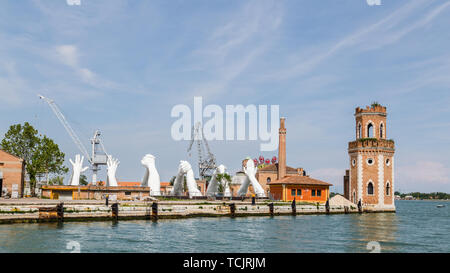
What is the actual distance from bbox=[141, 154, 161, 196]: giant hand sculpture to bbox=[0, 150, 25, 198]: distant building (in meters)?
18.5

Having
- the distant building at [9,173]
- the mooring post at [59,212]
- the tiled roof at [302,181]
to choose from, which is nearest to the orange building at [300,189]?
the tiled roof at [302,181]

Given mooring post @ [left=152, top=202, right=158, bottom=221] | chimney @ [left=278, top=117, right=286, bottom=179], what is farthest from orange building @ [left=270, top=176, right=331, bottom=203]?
mooring post @ [left=152, top=202, right=158, bottom=221]

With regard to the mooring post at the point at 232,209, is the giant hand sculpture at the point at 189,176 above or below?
above

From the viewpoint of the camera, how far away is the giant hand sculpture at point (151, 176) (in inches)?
2628

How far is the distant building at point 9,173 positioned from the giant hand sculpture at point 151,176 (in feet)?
60.8

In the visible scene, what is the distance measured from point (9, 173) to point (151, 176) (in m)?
20.5

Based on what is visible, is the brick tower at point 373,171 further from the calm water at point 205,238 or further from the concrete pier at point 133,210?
the calm water at point 205,238

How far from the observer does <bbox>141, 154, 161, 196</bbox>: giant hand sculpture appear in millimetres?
66756

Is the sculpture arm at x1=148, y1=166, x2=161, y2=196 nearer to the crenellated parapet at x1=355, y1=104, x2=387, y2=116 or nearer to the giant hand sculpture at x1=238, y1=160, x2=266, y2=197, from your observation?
the giant hand sculpture at x1=238, y1=160, x2=266, y2=197

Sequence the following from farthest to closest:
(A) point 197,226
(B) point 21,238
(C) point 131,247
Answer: (A) point 197,226
(B) point 21,238
(C) point 131,247
